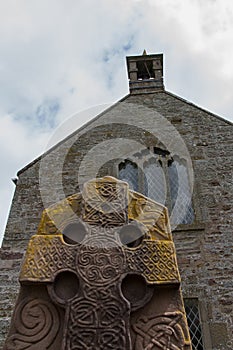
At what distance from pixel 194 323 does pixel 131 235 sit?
4.45m

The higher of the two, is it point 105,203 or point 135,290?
point 105,203

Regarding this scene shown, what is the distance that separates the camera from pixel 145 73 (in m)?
13.4

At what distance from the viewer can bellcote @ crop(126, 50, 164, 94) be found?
38.7ft

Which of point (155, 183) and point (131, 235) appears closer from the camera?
point (131, 235)

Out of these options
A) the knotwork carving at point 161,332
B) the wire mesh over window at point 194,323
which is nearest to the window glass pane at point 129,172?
the wire mesh over window at point 194,323

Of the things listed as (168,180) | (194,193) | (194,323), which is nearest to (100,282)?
(194,323)

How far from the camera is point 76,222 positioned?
2.73m

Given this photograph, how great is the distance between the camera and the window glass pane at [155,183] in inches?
339

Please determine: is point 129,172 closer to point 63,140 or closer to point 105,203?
point 63,140

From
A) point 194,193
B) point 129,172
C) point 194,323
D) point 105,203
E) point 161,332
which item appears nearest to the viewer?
point 161,332

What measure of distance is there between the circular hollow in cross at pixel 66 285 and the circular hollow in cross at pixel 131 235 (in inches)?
17.5

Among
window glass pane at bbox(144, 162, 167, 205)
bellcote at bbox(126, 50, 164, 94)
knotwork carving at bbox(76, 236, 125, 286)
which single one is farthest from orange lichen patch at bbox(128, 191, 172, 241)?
bellcote at bbox(126, 50, 164, 94)

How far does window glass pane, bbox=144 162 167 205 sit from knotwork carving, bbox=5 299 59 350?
6.22 meters

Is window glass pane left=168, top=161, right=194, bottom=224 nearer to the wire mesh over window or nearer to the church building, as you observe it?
the church building
